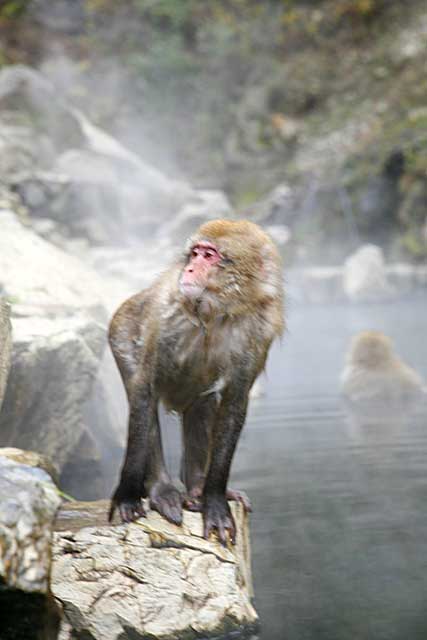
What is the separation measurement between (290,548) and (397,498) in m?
0.75

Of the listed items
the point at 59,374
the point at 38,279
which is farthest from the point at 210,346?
the point at 38,279

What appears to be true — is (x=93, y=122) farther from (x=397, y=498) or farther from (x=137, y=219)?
(x=397, y=498)

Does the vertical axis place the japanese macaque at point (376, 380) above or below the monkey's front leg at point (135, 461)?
above

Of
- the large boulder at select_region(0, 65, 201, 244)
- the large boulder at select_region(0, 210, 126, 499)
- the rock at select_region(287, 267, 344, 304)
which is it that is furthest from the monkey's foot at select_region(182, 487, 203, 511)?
the rock at select_region(287, 267, 344, 304)

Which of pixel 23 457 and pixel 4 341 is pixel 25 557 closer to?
pixel 23 457

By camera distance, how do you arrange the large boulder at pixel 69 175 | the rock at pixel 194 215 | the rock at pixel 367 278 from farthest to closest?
the rock at pixel 194 215 < the rock at pixel 367 278 < the large boulder at pixel 69 175

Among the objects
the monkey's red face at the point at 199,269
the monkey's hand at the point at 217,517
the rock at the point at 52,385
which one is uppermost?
the monkey's red face at the point at 199,269

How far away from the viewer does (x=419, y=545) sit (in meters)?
3.14

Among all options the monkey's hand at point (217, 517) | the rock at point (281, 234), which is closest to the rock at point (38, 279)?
the monkey's hand at point (217, 517)

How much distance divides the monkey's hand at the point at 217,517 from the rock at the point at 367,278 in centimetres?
1172

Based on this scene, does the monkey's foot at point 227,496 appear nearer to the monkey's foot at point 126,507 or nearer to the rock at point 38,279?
the monkey's foot at point 126,507

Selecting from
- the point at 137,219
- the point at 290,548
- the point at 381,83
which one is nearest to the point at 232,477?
the point at 290,548

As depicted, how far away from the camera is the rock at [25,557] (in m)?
2.07

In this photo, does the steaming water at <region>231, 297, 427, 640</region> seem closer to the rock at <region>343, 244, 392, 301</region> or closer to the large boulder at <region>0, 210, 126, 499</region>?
the large boulder at <region>0, 210, 126, 499</region>
